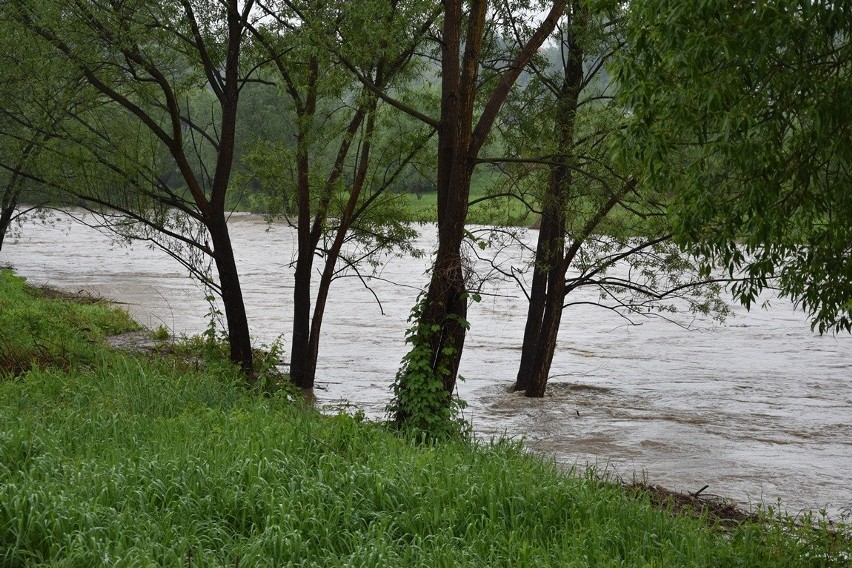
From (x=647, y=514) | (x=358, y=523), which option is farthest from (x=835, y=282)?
(x=358, y=523)

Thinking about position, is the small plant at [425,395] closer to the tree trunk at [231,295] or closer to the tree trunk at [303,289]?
the tree trunk at [231,295]

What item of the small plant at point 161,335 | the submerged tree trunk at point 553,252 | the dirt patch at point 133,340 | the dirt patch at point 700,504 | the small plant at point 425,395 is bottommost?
the dirt patch at point 133,340

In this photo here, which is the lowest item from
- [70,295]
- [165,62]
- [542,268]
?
[70,295]

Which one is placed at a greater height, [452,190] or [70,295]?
[452,190]

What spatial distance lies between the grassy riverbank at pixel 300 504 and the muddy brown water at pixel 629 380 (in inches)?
134

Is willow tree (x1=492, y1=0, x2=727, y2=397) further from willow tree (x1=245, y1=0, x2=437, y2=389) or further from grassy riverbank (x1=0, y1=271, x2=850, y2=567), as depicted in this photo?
grassy riverbank (x1=0, y1=271, x2=850, y2=567)

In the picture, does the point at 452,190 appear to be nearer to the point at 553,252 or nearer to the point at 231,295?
the point at 231,295

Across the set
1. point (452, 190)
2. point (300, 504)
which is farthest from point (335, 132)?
point (300, 504)

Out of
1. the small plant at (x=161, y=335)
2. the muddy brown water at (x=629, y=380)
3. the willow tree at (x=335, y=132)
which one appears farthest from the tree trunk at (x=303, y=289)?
the small plant at (x=161, y=335)

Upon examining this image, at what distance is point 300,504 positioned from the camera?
620 cm

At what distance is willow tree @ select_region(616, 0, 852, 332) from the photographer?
5.77 meters

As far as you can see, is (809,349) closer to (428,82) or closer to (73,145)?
(428,82)

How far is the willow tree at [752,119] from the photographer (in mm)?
5766

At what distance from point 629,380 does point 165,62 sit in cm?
1108
